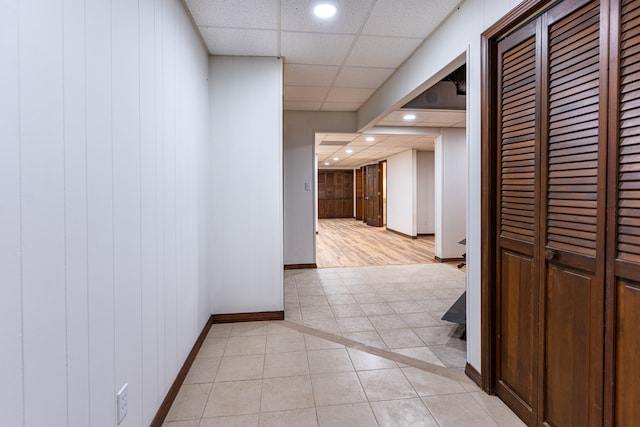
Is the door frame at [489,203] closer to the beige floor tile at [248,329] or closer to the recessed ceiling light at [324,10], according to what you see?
the recessed ceiling light at [324,10]

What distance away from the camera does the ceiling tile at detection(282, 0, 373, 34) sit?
2252 millimetres

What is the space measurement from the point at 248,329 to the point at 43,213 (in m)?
2.37

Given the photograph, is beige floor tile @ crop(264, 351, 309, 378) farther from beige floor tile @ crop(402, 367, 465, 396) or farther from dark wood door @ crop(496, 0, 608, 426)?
dark wood door @ crop(496, 0, 608, 426)

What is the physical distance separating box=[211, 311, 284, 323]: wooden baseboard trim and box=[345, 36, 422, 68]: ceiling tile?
2620 millimetres

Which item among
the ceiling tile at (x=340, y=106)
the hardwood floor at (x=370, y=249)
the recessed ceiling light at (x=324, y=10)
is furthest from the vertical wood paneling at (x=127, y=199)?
the hardwood floor at (x=370, y=249)

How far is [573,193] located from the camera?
142 centimetres

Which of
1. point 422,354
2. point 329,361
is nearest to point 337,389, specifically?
point 329,361

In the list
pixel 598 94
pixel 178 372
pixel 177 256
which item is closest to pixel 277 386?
pixel 178 372

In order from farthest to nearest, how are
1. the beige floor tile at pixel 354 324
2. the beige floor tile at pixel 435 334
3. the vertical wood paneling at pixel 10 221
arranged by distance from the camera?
the beige floor tile at pixel 354 324
the beige floor tile at pixel 435 334
the vertical wood paneling at pixel 10 221

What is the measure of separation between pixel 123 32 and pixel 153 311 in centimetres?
132

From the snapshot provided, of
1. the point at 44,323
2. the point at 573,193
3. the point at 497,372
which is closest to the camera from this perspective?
the point at 44,323

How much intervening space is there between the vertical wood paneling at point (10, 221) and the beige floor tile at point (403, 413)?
1606mm

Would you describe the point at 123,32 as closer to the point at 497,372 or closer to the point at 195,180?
the point at 195,180

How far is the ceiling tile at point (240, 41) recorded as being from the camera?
2.63 m
